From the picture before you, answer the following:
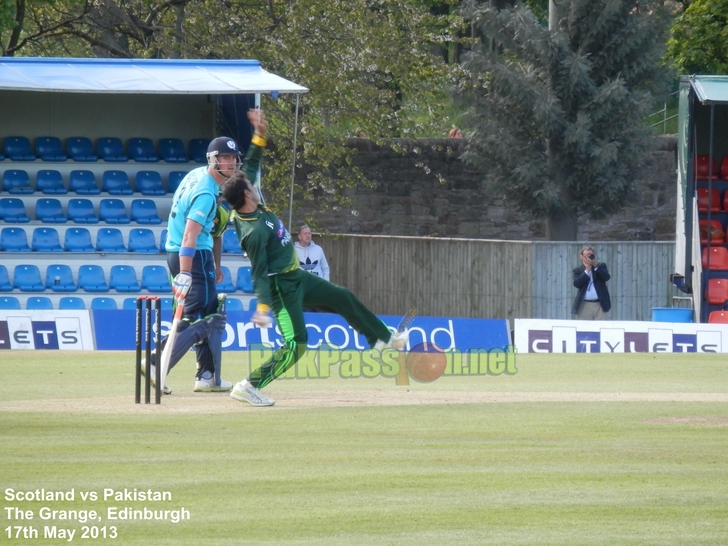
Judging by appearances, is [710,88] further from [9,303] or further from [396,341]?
[396,341]

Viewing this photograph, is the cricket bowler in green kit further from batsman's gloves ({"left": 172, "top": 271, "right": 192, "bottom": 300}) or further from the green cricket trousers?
batsman's gloves ({"left": 172, "top": 271, "right": 192, "bottom": 300})

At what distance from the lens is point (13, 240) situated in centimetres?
1936

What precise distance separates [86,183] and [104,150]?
3.01 feet

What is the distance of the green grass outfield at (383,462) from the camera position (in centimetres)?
576

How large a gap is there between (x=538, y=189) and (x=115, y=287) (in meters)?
10.4

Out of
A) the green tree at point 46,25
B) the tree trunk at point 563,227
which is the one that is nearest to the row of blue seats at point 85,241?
the green tree at point 46,25

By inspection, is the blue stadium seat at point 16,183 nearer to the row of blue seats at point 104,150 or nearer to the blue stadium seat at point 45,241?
the row of blue seats at point 104,150

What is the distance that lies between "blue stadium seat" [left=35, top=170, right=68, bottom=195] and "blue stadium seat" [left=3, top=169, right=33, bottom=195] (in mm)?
199

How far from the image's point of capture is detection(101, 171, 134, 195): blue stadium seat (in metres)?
20.7

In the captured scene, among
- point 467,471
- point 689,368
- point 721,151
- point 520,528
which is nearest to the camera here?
point 520,528

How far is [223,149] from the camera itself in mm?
9117

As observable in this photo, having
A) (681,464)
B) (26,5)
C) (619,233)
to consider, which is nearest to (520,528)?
(681,464)

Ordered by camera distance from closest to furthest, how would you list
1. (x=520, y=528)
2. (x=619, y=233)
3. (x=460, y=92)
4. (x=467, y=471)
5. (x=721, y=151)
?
(x=520, y=528)
(x=467, y=471)
(x=721, y=151)
(x=460, y=92)
(x=619, y=233)

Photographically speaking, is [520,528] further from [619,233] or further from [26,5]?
[619,233]
